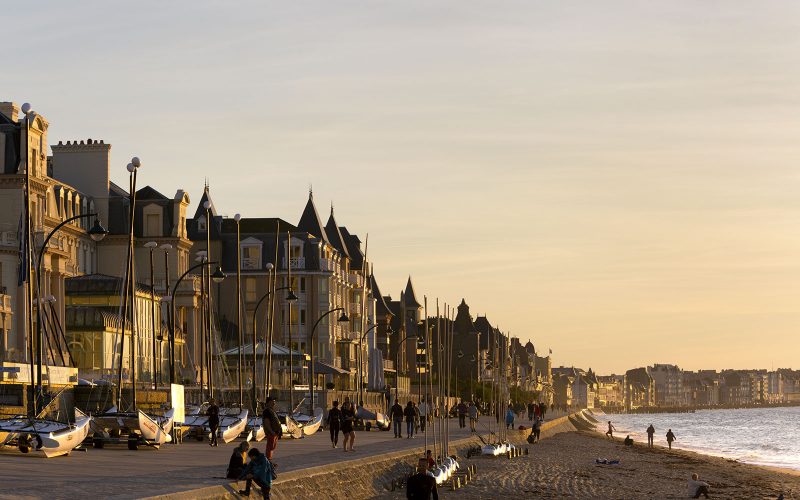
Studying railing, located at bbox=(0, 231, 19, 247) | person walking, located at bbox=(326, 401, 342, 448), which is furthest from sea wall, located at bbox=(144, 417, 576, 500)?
railing, located at bbox=(0, 231, 19, 247)

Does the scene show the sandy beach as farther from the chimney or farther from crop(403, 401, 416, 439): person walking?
the chimney

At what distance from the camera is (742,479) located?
6712cm

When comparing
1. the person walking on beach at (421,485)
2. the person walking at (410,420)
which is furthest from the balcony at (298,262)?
the person walking on beach at (421,485)

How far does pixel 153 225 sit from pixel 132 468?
6352cm

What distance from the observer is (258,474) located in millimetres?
27781

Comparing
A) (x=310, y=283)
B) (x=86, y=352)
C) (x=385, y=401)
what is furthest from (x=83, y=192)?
(x=310, y=283)

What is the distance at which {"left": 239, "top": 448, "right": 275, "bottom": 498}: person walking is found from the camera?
2777cm

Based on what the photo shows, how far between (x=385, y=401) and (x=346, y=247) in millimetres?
48701

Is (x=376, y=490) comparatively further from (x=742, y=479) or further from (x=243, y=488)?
(x=742, y=479)

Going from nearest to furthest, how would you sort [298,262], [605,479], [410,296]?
[605,479], [298,262], [410,296]

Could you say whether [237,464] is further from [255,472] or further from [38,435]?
[38,435]

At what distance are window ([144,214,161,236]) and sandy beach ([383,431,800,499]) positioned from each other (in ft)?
98.0

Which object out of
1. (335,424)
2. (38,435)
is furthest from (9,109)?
(38,435)

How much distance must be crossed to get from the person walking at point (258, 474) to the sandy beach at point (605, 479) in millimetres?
11122
